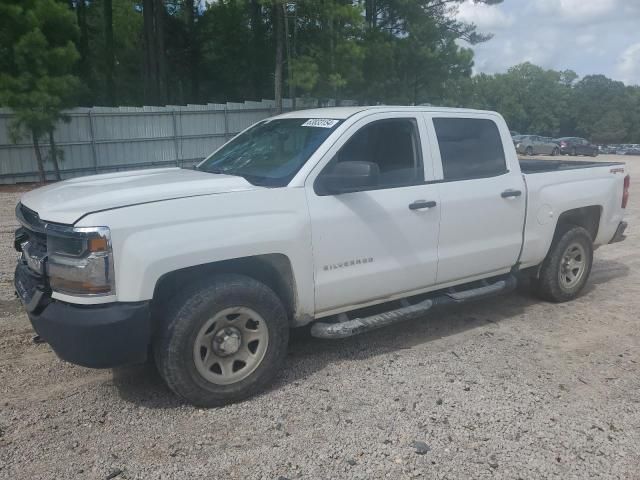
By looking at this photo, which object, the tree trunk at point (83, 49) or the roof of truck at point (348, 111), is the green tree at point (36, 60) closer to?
the tree trunk at point (83, 49)

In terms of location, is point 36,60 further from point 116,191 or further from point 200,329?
point 200,329

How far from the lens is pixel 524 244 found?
5.49m

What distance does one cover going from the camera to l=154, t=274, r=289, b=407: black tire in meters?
3.60

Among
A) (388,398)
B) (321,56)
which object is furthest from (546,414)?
(321,56)

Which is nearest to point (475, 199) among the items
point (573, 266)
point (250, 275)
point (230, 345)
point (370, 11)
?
point (573, 266)

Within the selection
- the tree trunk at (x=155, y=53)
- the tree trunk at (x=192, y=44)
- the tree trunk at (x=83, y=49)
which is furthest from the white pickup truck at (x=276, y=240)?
the tree trunk at (x=192, y=44)

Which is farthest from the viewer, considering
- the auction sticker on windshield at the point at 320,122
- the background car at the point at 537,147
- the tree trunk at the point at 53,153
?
the background car at the point at 537,147

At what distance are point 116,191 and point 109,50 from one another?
24244 mm

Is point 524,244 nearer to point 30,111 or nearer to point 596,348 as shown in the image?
point 596,348

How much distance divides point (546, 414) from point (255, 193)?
2.35m

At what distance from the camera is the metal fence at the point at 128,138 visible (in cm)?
1808

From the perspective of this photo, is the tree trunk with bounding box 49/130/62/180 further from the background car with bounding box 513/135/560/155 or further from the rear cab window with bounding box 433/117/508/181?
the background car with bounding box 513/135/560/155

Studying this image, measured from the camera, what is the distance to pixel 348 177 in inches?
161

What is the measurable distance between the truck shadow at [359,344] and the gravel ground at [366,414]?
2 cm
